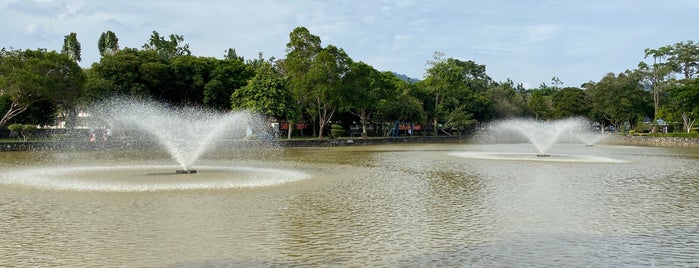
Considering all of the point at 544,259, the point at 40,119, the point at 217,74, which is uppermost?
the point at 217,74

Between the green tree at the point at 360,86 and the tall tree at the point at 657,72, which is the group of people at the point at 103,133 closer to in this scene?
the green tree at the point at 360,86

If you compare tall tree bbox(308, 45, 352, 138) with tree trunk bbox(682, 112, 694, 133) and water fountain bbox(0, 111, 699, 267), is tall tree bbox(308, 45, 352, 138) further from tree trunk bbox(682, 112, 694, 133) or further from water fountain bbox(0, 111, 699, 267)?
tree trunk bbox(682, 112, 694, 133)

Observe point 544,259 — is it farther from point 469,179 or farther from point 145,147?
point 145,147

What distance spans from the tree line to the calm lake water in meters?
28.1

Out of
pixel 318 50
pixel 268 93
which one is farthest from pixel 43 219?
pixel 318 50

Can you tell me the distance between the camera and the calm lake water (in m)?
9.62

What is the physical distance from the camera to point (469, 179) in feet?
73.4

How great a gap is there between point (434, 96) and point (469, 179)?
74.5 meters

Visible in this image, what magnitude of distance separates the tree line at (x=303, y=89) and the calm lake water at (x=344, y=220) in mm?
28102

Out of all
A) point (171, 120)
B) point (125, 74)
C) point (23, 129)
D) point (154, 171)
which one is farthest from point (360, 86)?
point (154, 171)

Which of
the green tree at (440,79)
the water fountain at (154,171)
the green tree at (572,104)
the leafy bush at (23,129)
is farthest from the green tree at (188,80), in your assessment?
the green tree at (572,104)

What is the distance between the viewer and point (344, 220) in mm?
13109

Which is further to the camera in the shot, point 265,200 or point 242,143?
point 242,143

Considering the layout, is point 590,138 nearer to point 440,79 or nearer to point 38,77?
point 440,79
